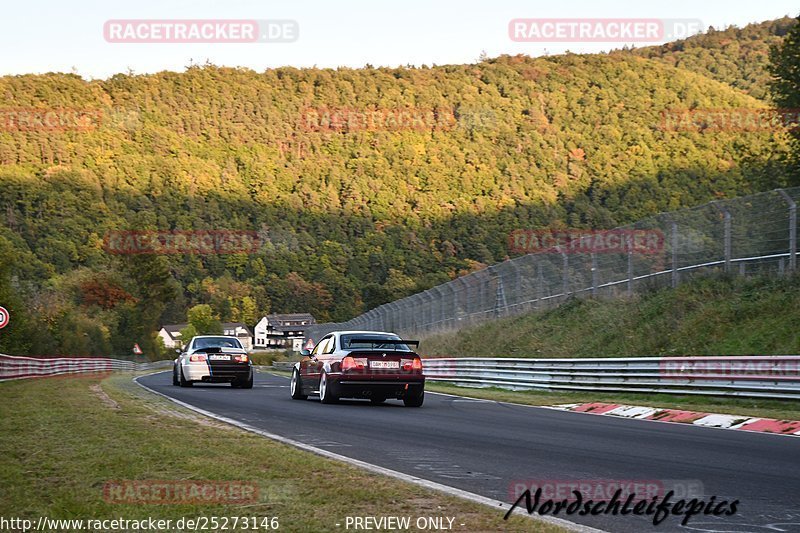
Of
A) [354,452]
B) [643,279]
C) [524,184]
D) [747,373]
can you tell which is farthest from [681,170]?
[354,452]

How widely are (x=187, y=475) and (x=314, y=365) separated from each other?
10848 mm

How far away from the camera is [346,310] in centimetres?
11581

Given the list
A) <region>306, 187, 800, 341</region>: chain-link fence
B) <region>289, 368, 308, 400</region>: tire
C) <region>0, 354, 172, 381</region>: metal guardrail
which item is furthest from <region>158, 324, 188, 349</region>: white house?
<region>289, 368, 308, 400</region>: tire

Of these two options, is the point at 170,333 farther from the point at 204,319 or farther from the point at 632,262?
the point at 632,262

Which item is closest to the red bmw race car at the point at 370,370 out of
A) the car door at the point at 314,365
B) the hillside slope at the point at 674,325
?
the car door at the point at 314,365

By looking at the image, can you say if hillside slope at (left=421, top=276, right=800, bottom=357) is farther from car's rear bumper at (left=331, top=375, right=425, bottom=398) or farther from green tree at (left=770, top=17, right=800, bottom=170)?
green tree at (left=770, top=17, right=800, bottom=170)

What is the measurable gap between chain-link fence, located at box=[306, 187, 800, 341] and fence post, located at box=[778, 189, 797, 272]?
21 mm

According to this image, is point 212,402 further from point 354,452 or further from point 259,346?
point 259,346

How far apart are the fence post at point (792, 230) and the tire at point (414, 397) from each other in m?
8.97

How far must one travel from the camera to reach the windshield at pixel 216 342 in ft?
80.4

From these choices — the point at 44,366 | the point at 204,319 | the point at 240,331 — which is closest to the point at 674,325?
the point at 44,366

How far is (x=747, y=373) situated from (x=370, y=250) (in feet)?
316

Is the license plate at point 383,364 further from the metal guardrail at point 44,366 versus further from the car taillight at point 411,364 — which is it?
the metal guardrail at point 44,366

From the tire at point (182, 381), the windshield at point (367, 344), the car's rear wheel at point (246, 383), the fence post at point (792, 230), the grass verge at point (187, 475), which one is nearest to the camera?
the grass verge at point (187, 475)
